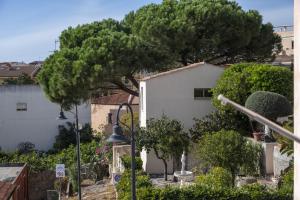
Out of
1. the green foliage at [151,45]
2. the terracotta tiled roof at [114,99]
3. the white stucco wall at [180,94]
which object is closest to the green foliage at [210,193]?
the white stucco wall at [180,94]

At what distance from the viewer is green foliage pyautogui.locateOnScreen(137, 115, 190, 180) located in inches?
937

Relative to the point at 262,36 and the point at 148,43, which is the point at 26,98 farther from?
the point at 262,36

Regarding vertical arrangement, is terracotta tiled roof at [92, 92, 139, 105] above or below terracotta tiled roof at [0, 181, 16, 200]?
above

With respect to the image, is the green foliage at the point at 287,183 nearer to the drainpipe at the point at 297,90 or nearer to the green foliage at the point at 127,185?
the green foliage at the point at 127,185

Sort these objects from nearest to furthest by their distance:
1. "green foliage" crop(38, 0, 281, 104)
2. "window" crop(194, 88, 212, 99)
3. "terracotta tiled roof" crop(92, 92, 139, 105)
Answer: "window" crop(194, 88, 212, 99) → "green foliage" crop(38, 0, 281, 104) → "terracotta tiled roof" crop(92, 92, 139, 105)

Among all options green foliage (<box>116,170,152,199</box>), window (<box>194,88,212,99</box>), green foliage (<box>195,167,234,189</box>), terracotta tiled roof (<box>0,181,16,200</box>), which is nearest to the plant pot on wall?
window (<box>194,88,212,99</box>)

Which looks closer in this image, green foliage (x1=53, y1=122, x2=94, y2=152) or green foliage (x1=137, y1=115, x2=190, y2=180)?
green foliage (x1=137, y1=115, x2=190, y2=180)

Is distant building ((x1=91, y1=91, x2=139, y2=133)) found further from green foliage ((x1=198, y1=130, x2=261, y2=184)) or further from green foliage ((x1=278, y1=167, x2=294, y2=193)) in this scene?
green foliage ((x1=278, y1=167, x2=294, y2=193))

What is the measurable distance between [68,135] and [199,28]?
17458 mm

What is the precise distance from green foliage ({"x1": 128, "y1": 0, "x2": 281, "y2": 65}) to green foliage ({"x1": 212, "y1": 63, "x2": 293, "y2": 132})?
726 cm

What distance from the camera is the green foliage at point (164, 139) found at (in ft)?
78.1

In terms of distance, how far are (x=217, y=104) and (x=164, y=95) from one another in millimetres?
2570

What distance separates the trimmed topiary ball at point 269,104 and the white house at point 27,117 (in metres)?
25.6

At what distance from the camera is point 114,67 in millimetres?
32188
